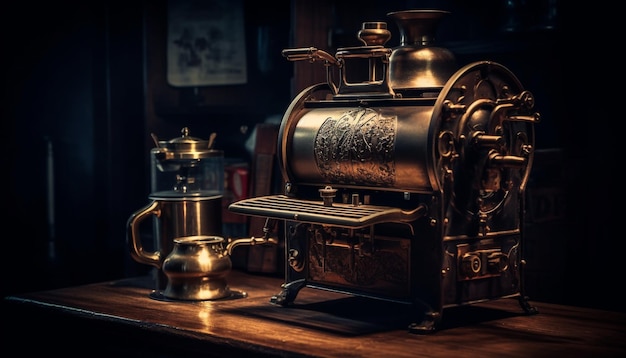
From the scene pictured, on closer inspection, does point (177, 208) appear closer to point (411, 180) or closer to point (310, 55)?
point (310, 55)

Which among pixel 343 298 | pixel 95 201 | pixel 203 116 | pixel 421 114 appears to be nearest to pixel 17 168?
pixel 95 201

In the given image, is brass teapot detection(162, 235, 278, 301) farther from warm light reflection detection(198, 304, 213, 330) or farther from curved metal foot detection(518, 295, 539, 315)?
curved metal foot detection(518, 295, 539, 315)

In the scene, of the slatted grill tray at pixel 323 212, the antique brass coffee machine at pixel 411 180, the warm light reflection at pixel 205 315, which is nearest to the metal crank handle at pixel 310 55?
the antique brass coffee machine at pixel 411 180

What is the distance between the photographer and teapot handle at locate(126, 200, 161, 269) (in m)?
3.71

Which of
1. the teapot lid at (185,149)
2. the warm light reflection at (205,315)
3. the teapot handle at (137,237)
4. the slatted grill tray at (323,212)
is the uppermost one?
the teapot lid at (185,149)

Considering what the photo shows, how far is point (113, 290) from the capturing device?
12.8ft

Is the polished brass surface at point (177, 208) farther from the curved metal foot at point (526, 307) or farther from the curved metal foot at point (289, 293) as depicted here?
the curved metal foot at point (526, 307)

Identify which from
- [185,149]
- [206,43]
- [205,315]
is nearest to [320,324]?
[205,315]

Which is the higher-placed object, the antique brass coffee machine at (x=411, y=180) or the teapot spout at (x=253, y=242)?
the antique brass coffee machine at (x=411, y=180)

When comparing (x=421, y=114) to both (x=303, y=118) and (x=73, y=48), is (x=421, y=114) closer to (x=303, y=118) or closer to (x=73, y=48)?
(x=303, y=118)

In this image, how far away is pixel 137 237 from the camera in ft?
12.3

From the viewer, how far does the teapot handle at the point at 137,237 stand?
3.71 meters

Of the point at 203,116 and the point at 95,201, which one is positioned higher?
the point at 203,116

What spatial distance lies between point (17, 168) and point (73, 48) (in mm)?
699
